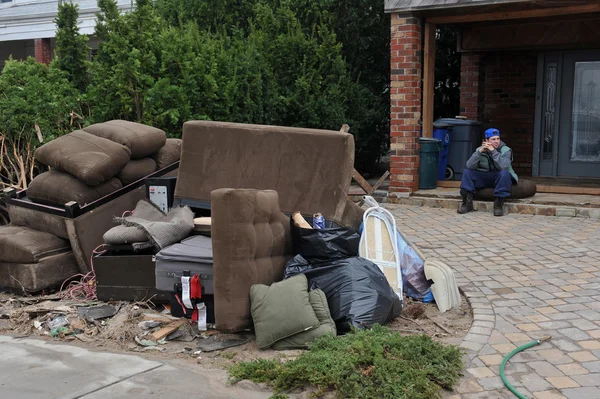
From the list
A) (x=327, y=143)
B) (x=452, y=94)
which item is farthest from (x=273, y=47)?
(x=327, y=143)

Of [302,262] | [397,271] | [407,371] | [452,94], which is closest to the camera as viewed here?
[407,371]

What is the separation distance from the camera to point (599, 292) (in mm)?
5750

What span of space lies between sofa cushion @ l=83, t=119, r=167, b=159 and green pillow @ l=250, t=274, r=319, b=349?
2634 millimetres

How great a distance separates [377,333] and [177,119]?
482 centimetres

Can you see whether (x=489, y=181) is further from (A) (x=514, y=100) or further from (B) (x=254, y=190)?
(B) (x=254, y=190)

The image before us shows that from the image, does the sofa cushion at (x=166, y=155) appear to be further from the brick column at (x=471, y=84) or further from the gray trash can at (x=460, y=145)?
the brick column at (x=471, y=84)

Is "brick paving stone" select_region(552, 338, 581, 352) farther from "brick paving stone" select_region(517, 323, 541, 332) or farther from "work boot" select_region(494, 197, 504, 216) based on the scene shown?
"work boot" select_region(494, 197, 504, 216)

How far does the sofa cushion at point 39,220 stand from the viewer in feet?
21.1

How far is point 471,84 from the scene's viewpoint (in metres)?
12.5

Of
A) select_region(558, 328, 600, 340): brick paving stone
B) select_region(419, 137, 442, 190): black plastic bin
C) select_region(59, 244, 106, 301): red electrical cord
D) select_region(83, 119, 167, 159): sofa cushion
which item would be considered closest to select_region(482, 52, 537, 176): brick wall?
select_region(419, 137, 442, 190): black plastic bin

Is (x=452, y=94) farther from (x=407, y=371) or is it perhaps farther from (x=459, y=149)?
(x=407, y=371)

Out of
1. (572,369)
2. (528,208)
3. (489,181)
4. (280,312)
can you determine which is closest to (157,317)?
(280,312)

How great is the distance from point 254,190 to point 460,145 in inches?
269

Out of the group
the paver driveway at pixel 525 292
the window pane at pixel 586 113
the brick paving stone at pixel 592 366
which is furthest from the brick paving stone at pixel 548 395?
the window pane at pixel 586 113
